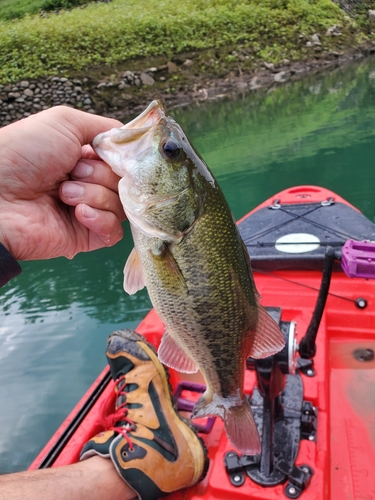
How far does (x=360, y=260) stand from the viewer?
2445 millimetres

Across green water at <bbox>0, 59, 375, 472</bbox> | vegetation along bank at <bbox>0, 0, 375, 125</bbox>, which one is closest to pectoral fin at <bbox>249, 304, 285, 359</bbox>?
green water at <bbox>0, 59, 375, 472</bbox>

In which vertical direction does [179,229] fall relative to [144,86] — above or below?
above

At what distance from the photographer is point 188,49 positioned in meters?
24.4

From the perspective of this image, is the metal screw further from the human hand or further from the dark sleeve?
the dark sleeve

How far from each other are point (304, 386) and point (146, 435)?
1.16m

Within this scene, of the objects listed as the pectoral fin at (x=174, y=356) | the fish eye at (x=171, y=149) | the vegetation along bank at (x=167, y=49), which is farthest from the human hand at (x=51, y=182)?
the vegetation along bank at (x=167, y=49)

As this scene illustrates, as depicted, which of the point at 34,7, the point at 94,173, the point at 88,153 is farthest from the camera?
the point at 34,7

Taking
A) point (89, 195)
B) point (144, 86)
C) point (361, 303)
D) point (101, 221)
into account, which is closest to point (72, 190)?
point (89, 195)

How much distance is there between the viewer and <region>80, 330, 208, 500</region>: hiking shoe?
2.65 meters

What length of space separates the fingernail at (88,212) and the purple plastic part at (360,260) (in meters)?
1.47

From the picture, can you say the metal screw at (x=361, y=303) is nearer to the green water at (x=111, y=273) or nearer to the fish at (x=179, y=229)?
the fish at (x=179, y=229)

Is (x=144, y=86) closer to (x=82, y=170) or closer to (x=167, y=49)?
(x=167, y=49)

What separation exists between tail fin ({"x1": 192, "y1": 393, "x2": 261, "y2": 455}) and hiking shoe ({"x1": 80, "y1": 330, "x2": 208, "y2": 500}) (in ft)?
2.84

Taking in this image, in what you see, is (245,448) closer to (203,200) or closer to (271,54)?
(203,200)
